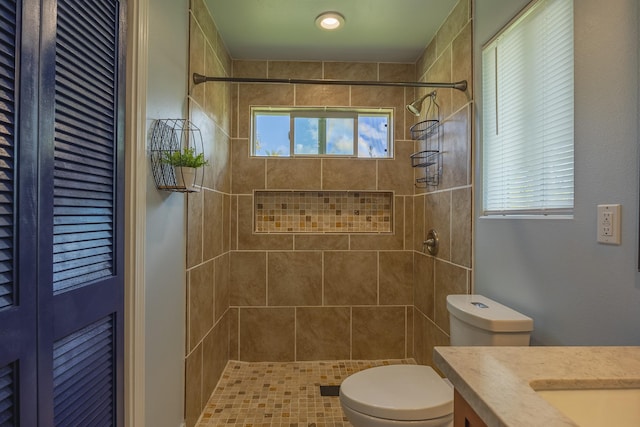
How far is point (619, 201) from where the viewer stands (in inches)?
38.7

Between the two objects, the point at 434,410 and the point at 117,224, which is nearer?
the point at 117,224

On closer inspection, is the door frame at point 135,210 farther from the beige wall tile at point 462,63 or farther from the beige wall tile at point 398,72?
the beige wall tile at point 398,72

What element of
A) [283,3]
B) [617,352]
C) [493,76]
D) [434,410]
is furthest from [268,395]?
[283,3]

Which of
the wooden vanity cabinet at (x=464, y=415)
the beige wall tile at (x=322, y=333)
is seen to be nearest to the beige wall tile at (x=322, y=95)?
the beige wall tile at (x=322, y=333)

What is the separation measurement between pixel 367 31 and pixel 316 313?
2.09m

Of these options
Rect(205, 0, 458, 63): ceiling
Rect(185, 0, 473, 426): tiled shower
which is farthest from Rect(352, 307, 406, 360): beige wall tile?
Rect(205, 0, 458, 63): ceiling

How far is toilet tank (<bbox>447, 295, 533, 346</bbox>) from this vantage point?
4.25 ft

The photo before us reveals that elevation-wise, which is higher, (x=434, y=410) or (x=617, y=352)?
(x=617, y=352)

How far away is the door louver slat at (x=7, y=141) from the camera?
0.72 metres

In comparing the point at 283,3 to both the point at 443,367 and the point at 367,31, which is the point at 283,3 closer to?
the point at 367,31

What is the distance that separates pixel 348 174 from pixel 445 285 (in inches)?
43.8

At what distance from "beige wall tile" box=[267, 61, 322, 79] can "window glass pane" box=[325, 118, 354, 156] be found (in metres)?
0.38

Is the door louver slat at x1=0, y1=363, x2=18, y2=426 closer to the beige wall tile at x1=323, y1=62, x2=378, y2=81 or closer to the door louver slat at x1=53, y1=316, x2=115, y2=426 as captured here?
the door louver slat at x1=53, y1=316, x2=115, y2=426

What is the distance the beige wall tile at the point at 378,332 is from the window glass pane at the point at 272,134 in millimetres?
1440
